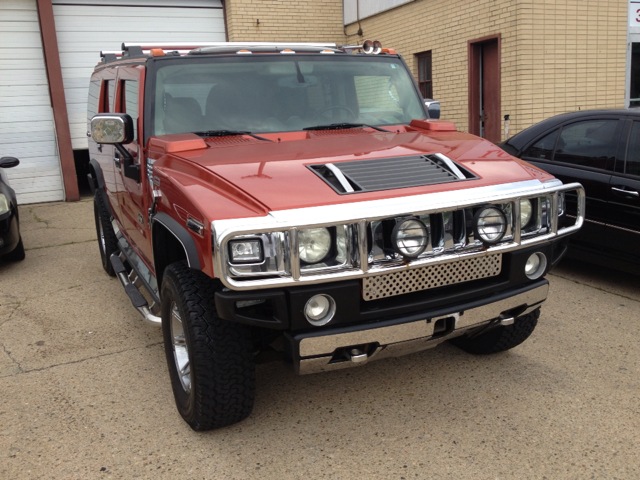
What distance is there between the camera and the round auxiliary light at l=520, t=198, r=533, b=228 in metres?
2.99

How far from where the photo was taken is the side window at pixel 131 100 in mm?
3754

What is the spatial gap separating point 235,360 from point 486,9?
854 cm

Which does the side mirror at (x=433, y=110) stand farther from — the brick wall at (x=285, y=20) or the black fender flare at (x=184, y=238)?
the brick wall at (x=285, y=20)

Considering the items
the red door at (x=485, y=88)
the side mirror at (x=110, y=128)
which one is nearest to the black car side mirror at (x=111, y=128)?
the side mirror at (x=110, y=128)

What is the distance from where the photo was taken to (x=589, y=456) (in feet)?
9.16

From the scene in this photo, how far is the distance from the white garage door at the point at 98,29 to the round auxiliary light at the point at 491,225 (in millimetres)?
10169

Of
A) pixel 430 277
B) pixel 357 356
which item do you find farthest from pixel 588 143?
pixel 357 356

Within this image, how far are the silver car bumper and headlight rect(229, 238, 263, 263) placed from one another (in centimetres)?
39

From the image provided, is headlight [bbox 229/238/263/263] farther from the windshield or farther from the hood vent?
the windshield

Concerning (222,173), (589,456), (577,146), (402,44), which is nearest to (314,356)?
(222,173)

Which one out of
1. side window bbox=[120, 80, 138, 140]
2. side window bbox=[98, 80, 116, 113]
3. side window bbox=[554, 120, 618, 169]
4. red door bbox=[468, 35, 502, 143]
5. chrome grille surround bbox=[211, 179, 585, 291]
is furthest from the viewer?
red door bbox=[468, 35, 502, 143]

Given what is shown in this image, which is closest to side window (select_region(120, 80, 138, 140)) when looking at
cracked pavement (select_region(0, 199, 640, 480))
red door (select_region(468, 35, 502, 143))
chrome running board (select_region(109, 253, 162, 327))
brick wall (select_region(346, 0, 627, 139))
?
chrome running board (select_region(109, 253, 162, 327))

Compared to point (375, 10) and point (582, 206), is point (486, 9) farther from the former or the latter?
point (582, 206)

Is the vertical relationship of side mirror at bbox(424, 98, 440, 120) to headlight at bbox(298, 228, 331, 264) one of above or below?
above
